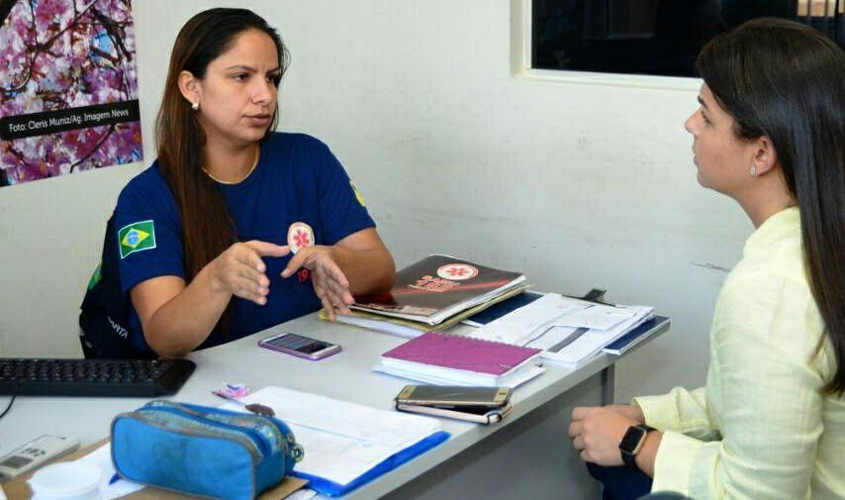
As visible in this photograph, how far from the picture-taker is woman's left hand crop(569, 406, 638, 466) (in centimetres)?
179

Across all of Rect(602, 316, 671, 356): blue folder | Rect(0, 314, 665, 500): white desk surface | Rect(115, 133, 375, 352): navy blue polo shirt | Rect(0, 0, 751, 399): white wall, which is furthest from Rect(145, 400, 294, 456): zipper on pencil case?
Rect(0, 0, 751, 399): white wall

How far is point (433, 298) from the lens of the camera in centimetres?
222

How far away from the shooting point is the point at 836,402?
1.53 metres

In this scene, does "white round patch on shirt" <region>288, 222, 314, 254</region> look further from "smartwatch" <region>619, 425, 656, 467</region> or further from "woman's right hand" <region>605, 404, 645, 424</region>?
"smartwatch" <region>619, 425, 656, 467</region>

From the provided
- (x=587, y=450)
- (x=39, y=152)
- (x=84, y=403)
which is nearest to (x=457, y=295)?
(x=587, y=450)

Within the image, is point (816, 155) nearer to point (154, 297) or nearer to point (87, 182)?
point (154, 297)

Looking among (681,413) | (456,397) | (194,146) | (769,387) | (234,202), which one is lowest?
(681,413)

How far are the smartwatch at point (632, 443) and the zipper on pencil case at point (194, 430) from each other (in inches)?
25.0

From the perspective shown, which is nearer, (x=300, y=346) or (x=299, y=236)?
(x=300, y=346)

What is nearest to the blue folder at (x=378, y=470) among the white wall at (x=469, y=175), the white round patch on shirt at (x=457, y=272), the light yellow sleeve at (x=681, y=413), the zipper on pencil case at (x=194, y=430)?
the zipper on pencil case at (x=194, y=430)

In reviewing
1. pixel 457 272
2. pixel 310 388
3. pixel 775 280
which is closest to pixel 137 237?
pixel 310 388

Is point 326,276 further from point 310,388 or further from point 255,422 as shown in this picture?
point 255,422

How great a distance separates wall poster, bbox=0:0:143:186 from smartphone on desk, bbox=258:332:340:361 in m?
1.29

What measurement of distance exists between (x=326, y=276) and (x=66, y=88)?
1.36 meters
